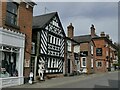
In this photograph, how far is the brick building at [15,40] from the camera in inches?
650

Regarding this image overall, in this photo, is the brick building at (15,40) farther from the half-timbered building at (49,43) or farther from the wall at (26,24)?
the half-timbered building at (49,43)

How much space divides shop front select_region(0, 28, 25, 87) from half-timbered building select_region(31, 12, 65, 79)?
13.9 ft

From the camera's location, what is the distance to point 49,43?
Result: 25938mm

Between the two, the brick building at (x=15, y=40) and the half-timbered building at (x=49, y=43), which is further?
the half-timbered building at (x=49, y=43)

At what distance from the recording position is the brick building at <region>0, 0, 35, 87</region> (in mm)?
16516

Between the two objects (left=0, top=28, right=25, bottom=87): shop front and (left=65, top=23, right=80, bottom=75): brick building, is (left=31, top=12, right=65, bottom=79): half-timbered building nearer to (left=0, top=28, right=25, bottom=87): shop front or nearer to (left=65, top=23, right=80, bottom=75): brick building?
(left=65, top=23, right=80, bottom=75): brick building

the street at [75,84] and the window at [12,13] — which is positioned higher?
the window at [12,13]

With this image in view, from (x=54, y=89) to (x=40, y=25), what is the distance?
36.3 ft

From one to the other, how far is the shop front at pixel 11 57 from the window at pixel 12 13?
1.00 meters

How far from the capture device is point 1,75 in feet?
53.8

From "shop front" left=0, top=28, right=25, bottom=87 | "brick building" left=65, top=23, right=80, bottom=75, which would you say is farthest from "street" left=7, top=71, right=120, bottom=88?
A: "brick building" left=65, top=23, right=80, bottom=75

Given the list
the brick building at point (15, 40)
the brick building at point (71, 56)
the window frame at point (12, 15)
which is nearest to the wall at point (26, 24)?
the brick building at point (15, 40)

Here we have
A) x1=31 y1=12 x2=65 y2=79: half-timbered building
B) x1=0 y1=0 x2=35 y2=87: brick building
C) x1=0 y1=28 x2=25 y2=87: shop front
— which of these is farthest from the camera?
x1=31 y1=12 x2=65 y2=79: half-timbered building

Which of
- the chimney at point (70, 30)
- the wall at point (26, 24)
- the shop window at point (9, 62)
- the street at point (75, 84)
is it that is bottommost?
the street at point (75, 84)
